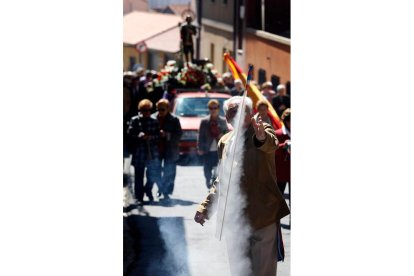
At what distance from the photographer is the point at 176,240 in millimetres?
9680

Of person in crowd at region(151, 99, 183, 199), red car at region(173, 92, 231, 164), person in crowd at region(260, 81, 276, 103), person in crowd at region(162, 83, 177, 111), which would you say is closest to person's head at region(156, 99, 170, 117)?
person in crowd at region(151, 99, 183, 199)

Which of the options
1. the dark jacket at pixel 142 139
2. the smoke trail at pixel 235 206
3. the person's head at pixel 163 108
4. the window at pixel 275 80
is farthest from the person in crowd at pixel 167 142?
the smoke trail at pixel 235 206

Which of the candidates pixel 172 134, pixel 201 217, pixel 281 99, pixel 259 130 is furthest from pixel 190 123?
pixel 259 130

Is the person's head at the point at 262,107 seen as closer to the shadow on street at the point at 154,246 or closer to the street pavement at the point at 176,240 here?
the street pavement at the point at 176,240

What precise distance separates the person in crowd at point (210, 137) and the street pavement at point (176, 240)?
5.9 inches

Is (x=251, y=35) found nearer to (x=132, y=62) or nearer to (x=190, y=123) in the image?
(x=132, y=62)

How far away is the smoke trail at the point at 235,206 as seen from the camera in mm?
7344

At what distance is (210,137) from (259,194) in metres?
4.94

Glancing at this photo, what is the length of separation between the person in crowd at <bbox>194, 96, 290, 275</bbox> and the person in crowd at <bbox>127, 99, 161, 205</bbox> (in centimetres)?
436
